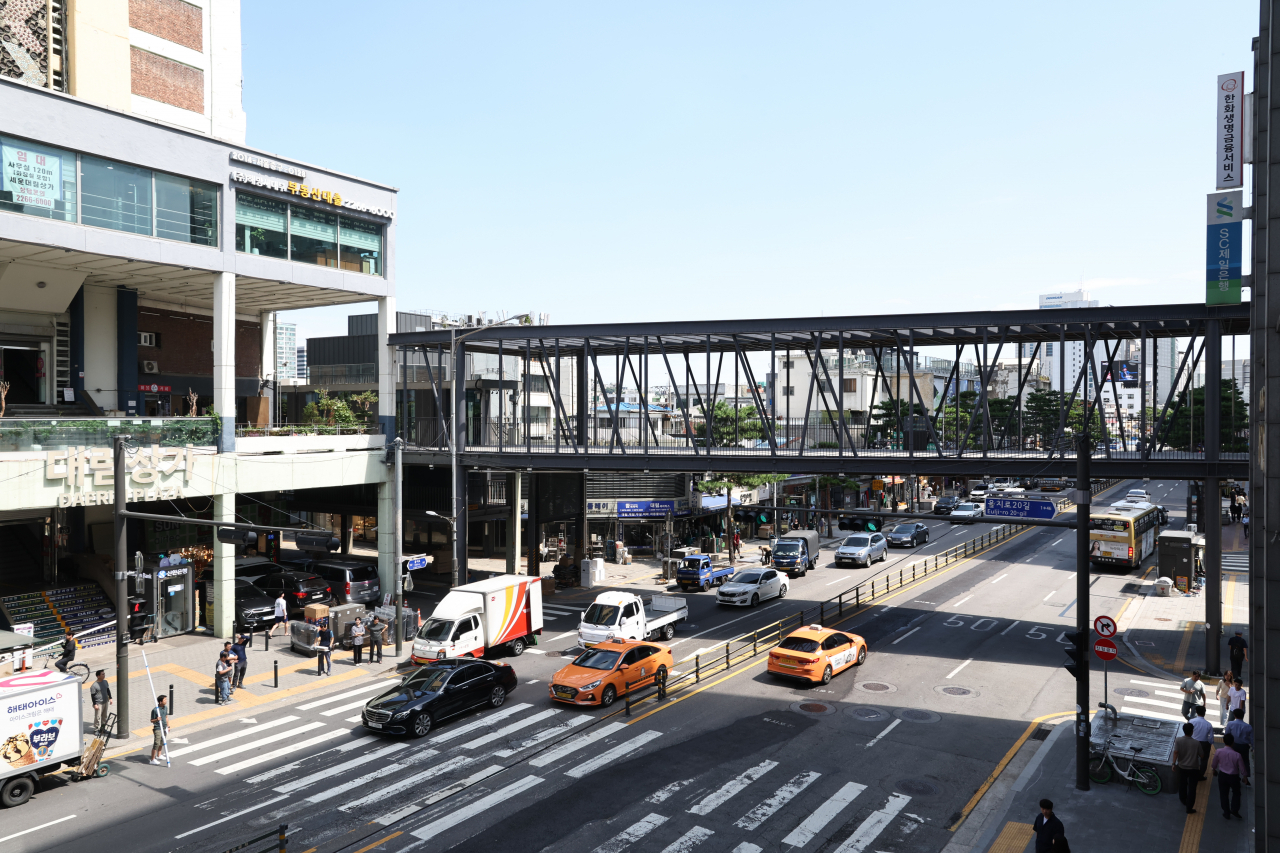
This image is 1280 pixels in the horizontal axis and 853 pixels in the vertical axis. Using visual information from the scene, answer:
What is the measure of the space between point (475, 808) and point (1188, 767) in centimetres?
1392

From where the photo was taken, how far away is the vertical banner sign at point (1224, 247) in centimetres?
2527

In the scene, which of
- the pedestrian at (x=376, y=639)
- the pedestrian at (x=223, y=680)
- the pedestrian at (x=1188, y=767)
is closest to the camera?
the pedestrian at (x=1188, y=767)

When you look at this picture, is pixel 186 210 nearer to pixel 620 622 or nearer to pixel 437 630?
pixel 437 630

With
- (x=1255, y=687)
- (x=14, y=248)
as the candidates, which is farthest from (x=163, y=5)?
(x=1255, y=687)

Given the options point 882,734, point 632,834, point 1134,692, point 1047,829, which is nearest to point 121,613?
point 632,834

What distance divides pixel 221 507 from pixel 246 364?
593 inches

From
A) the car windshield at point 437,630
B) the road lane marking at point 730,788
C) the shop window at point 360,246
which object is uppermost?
the shop window at point 360,246

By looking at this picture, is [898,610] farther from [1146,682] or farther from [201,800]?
[201,800]

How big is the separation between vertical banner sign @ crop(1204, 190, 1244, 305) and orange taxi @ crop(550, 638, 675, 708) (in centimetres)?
2022

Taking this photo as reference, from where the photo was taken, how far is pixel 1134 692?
2528cm

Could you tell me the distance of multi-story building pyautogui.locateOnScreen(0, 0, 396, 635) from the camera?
93.0ft

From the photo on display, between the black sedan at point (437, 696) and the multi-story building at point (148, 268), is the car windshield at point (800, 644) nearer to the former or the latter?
the black sedan at point (437, 696)

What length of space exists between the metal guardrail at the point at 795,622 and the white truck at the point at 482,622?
5963 mm

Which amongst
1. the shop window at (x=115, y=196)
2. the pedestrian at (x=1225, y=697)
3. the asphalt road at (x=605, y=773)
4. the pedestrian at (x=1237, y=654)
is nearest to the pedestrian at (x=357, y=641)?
the asphalt road at (x=605, y=773)
